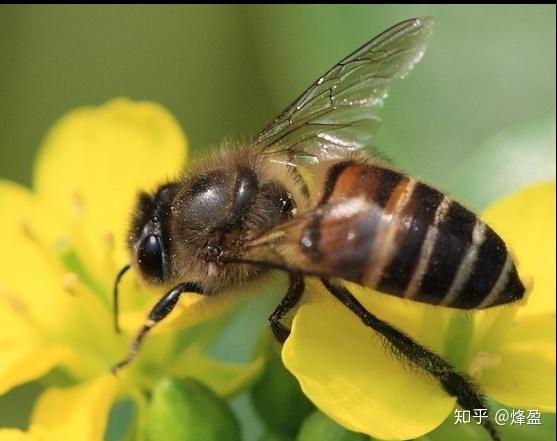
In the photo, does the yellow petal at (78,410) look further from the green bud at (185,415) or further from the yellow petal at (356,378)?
the yellow petal at (356,378)

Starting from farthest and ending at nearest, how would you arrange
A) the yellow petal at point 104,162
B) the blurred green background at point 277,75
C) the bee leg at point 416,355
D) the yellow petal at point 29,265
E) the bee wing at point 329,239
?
1. the blurred green background at point 277,75
2. the yellow petal at point 104,162
3. the yellow petal at point 29,265
4. the bee leg at point 416,355
5. the bee wing at point 329,239

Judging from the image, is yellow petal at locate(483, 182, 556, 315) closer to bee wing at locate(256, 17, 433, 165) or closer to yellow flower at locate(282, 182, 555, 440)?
yellow flower at locate(282, 182, 555, 440)

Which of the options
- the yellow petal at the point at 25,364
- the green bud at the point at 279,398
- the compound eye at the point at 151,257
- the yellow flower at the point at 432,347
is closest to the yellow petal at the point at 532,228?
the yellow flower at the point at 432,347

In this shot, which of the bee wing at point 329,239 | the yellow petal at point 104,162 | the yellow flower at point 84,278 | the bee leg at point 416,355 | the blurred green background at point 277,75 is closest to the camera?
the bee wing at point 329,239

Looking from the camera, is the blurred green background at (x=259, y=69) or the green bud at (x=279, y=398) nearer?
the green bud at (x=279, y=398)

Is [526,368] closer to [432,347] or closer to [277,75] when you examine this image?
[432,347]

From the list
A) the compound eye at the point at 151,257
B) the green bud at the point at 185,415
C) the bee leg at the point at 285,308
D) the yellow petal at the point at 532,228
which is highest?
the compound eye at the point at 151,257

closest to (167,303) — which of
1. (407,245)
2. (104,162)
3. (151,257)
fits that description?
(151,257)

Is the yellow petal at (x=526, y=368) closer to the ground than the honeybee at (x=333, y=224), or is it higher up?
closer to the ground
